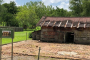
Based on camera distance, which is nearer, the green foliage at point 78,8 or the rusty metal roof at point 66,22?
the rusty metal roof at point 66,22

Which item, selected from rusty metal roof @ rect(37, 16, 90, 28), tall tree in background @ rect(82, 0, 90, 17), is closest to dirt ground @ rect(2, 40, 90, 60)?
rusty metal roof @ rect(37, 16, 90, 28)

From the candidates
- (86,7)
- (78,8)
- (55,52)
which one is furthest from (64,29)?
(78,8)

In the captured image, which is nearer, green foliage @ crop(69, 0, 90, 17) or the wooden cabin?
the wooden cabin

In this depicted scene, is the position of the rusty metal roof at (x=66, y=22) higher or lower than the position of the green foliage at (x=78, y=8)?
lower

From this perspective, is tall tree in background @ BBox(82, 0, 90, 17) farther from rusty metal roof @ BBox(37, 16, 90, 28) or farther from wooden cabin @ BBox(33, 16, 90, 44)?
wooden cabin @ BBox(33, 16, 90, 44)

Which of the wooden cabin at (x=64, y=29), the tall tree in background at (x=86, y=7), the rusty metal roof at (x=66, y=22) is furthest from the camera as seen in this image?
the tall tree in background at (x=86, y=7)

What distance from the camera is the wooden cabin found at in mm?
18891

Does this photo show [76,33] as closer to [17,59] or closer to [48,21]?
[48,21]

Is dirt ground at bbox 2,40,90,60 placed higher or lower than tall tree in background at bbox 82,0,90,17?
lower

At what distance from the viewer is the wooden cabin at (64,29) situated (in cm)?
1889

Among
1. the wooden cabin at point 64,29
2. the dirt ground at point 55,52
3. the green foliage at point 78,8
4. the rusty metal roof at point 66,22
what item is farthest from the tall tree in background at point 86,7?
the dirt ground at point 55,52

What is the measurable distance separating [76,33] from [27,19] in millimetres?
33544

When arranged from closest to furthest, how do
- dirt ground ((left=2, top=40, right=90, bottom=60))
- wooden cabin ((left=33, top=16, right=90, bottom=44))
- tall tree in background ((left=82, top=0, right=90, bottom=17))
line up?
dirt ground ((left=2, top=40, right=90, bottom=60))
wooden cabin ((left=33, top=16, right=90, bottom=44))
tall tree in background ((left=82, top=0, right=90, bottom=17))

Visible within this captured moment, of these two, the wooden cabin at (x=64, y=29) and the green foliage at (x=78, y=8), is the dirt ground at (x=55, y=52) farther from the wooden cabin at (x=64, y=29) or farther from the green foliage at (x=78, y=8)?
the green foliage at (x=78, y=8)
